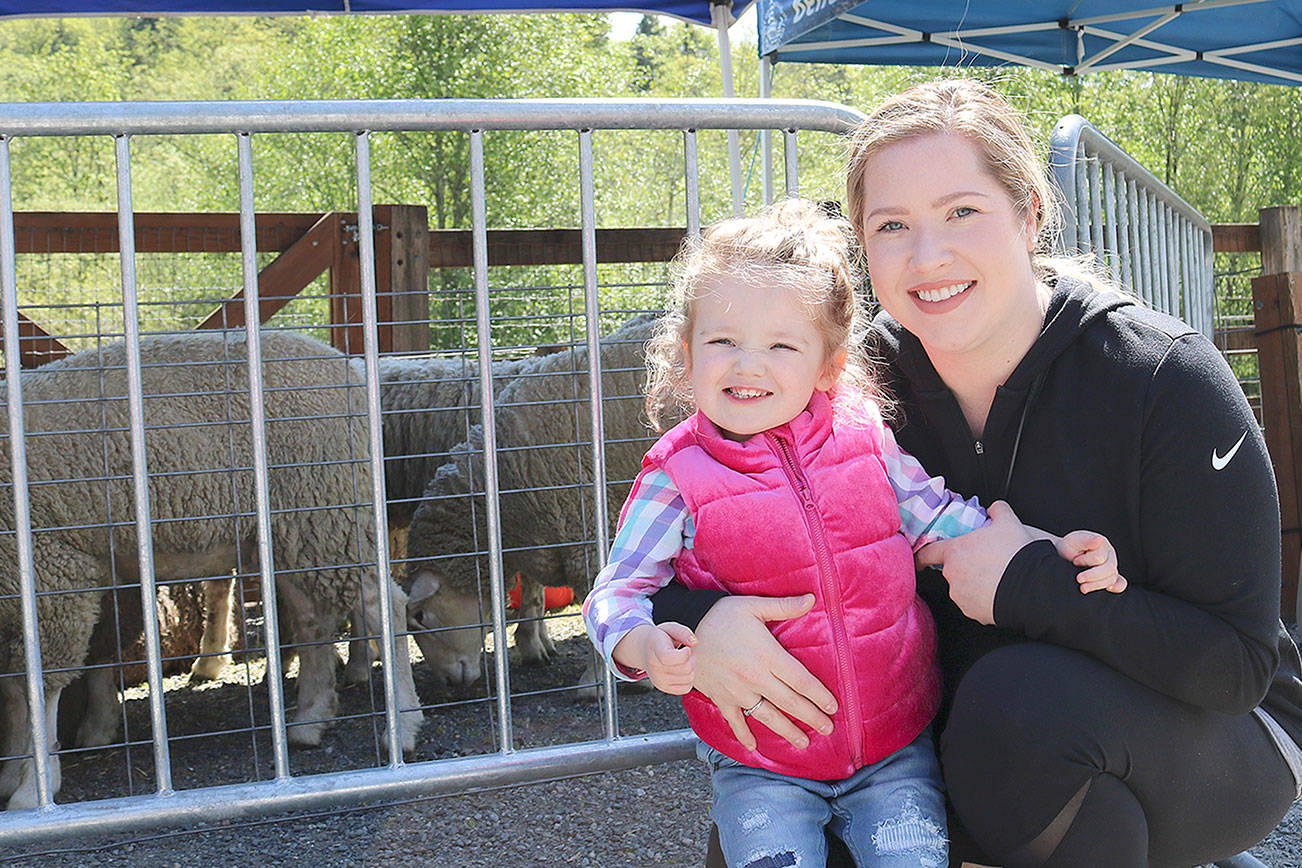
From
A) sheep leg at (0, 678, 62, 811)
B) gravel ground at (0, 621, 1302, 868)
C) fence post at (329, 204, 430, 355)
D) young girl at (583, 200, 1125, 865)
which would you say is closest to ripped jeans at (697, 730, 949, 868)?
young girl at (583, 200, 1125, 865)

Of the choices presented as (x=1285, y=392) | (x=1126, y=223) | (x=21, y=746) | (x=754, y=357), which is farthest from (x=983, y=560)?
(x=1285, y=392)

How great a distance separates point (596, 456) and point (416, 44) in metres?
22.0

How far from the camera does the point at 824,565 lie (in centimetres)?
186

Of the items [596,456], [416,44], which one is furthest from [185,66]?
[596,456]

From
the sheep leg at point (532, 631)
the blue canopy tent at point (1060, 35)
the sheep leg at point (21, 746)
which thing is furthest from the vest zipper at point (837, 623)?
the blue canopy tent at point (1060, 35)

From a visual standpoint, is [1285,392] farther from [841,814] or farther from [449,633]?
[841,814]

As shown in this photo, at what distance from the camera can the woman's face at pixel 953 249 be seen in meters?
1.94

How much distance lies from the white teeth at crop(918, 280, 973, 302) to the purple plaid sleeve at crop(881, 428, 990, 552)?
25 centimetres

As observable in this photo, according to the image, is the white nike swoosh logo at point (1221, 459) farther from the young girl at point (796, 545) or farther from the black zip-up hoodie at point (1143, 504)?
the young girl at point (796, 545)

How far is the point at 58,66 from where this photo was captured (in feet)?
99.4

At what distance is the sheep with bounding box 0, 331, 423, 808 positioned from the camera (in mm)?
4004

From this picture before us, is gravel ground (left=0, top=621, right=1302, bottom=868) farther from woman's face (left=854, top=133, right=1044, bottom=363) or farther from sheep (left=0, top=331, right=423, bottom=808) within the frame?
woman's face (left=854, top=133, right=1044, bottom=363)

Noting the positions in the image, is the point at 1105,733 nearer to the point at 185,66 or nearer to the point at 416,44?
the point at 416,44

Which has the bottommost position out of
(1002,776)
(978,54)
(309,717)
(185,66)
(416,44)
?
(309,717)
